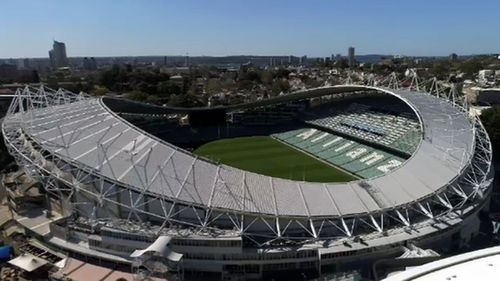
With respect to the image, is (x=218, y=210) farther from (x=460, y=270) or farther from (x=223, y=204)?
(x=460, y=270)

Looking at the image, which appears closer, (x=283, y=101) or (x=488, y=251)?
(x=488, y=251)

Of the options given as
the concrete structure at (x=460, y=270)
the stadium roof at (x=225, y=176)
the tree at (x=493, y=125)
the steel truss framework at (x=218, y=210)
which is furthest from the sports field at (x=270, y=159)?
the concrete structure at (x=460, y=270)

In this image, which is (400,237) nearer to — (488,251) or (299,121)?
(488,251)

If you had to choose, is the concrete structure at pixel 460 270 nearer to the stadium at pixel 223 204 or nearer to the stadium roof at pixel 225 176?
the stadium at pixel 223 204

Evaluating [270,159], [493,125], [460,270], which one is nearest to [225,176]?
[460,270]

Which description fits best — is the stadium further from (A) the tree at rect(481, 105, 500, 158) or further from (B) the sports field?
(B) the sports field

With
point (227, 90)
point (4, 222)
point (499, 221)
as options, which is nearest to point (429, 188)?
point (499, 221)

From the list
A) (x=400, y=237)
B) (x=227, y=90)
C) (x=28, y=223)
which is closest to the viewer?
(x=400, y=237)
